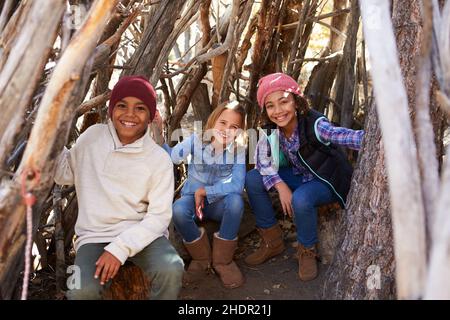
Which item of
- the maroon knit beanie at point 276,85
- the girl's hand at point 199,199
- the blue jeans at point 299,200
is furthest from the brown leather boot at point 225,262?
the maroon knit beanie at point 276,85

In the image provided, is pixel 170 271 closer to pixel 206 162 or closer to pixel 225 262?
pixel 225 262

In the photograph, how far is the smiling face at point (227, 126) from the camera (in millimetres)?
3105

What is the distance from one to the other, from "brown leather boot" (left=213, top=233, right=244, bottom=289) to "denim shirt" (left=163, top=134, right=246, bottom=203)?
221 mm

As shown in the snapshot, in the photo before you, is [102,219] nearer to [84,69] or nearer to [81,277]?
[81,277]

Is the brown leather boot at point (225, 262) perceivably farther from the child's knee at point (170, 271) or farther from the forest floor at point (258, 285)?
the child's knee at point (170, 271)

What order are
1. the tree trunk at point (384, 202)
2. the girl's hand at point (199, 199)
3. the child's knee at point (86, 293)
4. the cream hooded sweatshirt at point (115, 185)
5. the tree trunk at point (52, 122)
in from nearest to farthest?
the tree trunk at point (384, 202) < the tree trunk at point (52, 122) < the child's knee at point (86, 293) < the cream hooded sweatshirt at point (115, 185) < the girl's hand at point (199, 199)

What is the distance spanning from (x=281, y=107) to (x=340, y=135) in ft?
1.03

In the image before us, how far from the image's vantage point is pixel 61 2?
2006 millimetres

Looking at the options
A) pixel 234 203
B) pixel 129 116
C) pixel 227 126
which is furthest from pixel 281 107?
pixel 129 116

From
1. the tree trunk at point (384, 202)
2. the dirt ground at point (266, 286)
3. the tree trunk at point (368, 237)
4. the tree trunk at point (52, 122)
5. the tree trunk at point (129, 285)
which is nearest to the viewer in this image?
the tree trunk at point (384, 202)

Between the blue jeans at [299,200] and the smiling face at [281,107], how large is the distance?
0.29m

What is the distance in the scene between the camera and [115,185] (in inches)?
101

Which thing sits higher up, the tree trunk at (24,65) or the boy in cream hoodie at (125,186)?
the tree trunk at (24,65)

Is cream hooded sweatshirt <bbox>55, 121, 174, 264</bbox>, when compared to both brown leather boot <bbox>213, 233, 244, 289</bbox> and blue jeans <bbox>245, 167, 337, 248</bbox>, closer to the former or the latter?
brown leather boot <bbox>213, 233, 244, 289</bbox>
